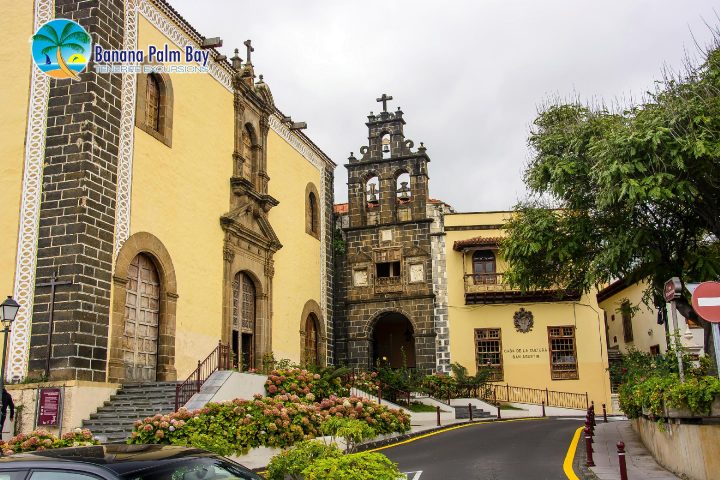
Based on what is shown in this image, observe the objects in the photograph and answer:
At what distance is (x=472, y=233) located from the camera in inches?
1156

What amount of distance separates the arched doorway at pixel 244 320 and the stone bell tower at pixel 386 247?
7887mm

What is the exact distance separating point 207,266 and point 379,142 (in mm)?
13434

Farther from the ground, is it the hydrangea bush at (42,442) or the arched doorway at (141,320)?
the arched doorway at (141,320)

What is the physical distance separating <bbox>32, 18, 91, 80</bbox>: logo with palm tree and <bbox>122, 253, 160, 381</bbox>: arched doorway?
14.5ft

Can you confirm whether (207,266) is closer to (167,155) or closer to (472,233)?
(167,155)

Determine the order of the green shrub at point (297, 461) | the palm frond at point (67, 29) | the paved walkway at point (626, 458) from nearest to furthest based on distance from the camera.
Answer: the green shrub at point (297, 461) → the paved walkway at point (626, 458) → the palm frond at point (67, 29)

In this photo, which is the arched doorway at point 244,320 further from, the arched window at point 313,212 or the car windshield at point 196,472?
the car windshield at point 196,472

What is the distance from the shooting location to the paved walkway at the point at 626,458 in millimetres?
11059

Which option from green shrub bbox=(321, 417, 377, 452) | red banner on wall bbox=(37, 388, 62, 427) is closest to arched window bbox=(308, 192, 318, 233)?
red banner on wall bbox=(37, 388, 62, 427)

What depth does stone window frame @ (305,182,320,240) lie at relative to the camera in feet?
88.3

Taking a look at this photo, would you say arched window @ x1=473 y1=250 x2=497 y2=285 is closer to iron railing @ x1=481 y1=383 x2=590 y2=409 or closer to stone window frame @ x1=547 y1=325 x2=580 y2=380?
stone window frame @ x1=547 y1=325 x2=580 y2=380

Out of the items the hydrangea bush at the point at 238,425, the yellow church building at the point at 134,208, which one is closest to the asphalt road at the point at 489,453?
the hydrangea bush at the point at 238,425

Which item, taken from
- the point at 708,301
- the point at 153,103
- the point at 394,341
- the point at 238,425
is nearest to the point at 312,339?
the point at 394,341

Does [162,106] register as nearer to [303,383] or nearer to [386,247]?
[303,383]
